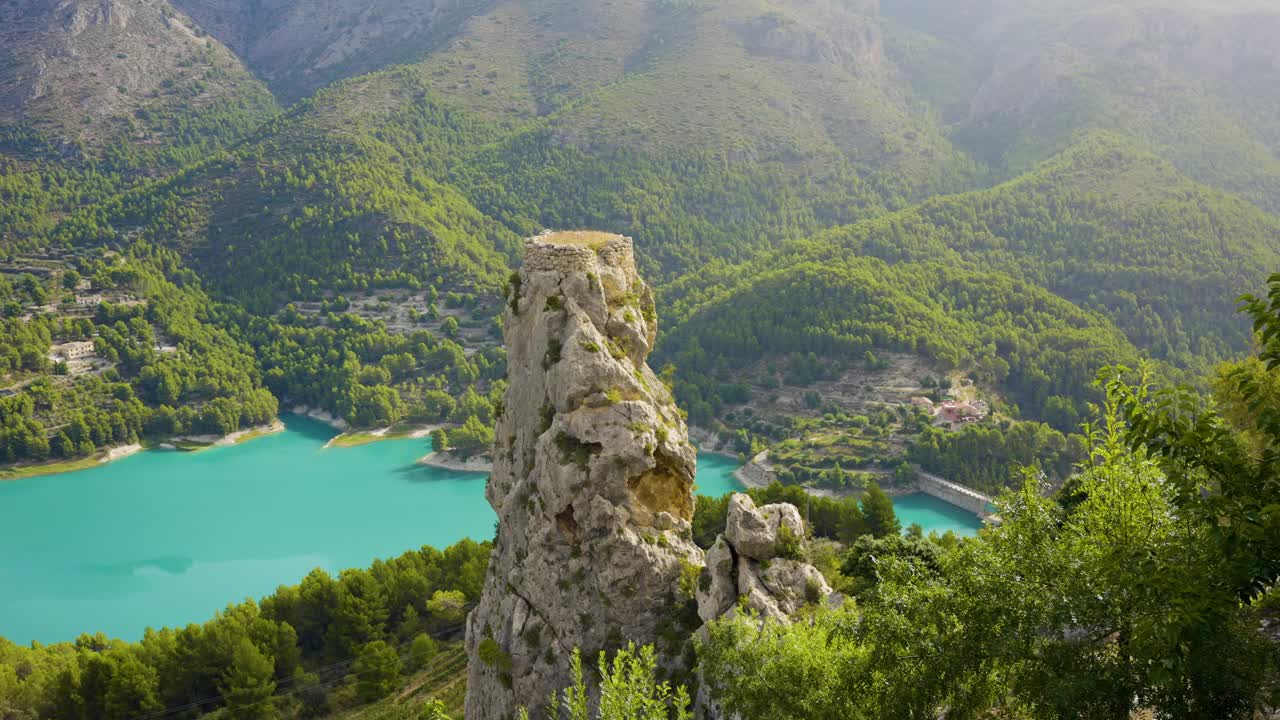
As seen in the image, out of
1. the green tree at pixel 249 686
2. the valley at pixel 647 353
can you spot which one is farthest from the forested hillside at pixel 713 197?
the green tree at pixel 249 686

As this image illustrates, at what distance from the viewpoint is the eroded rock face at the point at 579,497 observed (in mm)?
15023

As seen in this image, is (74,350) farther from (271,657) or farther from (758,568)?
(758,568)

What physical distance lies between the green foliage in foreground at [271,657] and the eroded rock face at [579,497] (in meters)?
15.8

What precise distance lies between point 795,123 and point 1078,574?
128650mm

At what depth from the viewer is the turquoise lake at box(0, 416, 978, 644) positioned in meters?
50.0

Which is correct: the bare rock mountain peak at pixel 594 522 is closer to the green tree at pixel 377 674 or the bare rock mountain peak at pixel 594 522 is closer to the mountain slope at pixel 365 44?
the green tree at pixel 377 674

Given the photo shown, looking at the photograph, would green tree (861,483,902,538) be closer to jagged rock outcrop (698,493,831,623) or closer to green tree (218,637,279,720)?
green tree (218,637,279,720)

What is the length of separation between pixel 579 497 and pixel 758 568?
3234 millimetres

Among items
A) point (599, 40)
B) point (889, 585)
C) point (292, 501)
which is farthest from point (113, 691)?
point (599, 40)

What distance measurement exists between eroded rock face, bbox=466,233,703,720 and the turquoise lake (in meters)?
38.2

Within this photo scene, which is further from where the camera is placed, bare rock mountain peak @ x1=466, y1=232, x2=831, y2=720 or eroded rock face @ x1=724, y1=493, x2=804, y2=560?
bare rock mountain peak @ x1=466, y1=232, x2=831, y2=720

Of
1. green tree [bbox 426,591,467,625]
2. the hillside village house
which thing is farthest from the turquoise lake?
green tree [bbox 426,591,467,625]

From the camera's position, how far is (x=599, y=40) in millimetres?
151000

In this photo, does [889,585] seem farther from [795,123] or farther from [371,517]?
[795,123]
